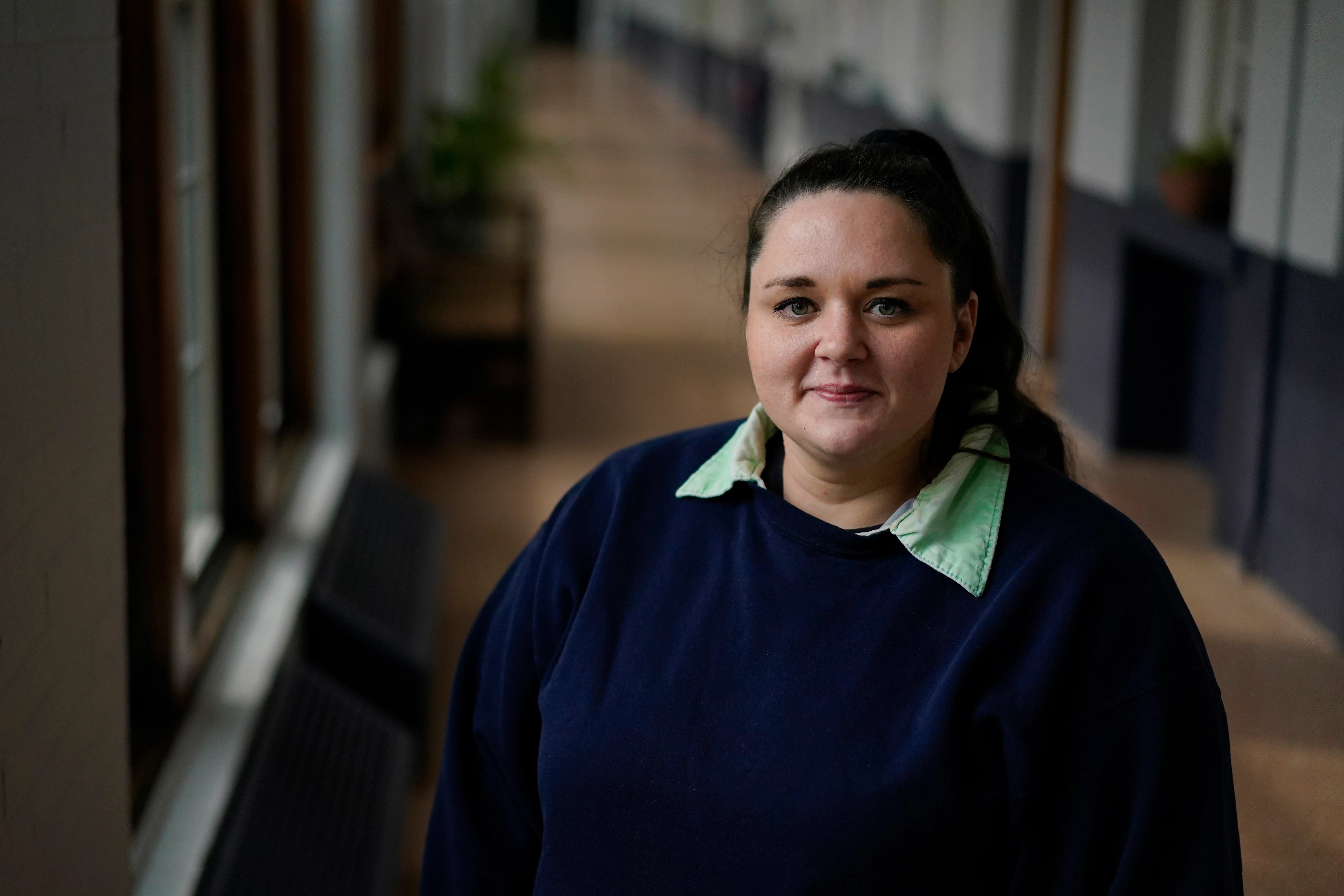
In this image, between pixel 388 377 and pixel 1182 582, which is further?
pixel 388 377

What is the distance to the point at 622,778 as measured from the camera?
5.27ft

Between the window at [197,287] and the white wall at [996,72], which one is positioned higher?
the white wall at [996,72]

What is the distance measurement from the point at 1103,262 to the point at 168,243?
4.96 m

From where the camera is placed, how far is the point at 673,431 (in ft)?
20.1

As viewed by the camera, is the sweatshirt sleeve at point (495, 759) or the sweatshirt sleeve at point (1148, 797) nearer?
the sweatshirt sleeve at point (1148, 797)

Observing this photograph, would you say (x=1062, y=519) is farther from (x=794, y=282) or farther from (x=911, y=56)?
(x=911, y=56)

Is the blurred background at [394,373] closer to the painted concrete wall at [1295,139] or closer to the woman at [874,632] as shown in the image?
the painted concrete wall at [1295,139]

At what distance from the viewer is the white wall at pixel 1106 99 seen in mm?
6531

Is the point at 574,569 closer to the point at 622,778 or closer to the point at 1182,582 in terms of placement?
the point at 622,778

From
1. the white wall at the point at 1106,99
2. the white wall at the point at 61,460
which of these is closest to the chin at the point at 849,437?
the white wall at the point at 61,460

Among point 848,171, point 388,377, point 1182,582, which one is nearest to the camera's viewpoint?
point 848,171

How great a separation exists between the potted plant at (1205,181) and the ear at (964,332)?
442cm

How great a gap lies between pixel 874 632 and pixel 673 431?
4581 mm

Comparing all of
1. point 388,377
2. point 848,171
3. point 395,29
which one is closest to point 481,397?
point 388,377
